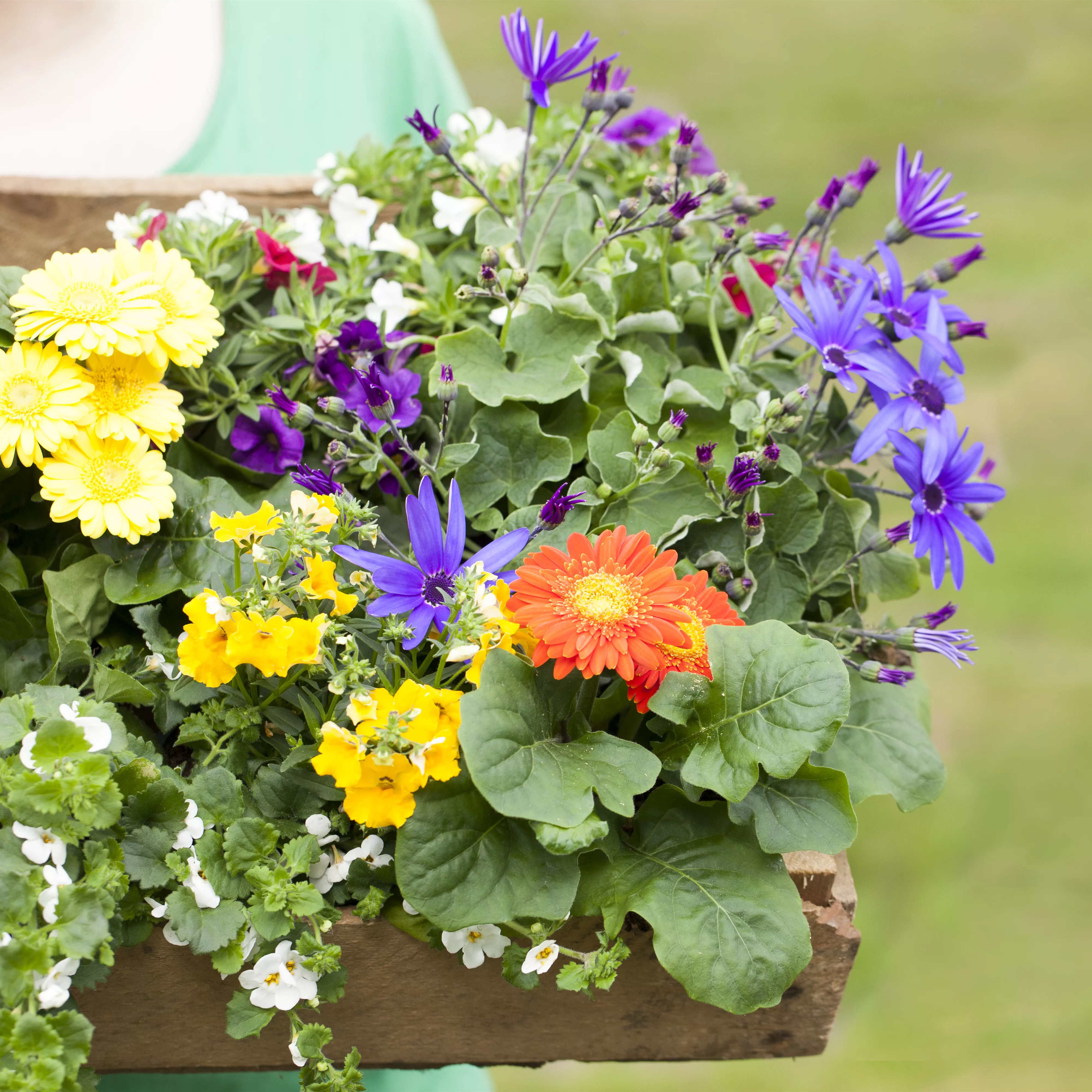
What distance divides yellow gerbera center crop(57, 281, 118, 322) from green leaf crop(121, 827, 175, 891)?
1.03ft

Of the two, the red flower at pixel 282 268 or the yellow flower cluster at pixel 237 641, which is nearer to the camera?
the yellow flower cluster at pixel 237 641

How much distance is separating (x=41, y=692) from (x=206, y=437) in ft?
0.91

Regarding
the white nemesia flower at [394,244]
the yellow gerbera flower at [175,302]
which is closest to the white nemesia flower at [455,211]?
the white nemesia flower at [394,244]

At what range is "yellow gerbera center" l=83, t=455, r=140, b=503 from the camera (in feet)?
2.11

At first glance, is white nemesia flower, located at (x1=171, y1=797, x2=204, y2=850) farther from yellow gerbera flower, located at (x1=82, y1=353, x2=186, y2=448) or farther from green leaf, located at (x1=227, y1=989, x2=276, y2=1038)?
yellow gerbera flower, located at (x1=82, y1=353, x2=186, y2=448)

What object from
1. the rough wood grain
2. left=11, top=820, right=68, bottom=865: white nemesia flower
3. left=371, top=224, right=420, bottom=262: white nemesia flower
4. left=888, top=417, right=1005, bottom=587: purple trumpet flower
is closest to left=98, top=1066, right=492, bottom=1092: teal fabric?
the rough wood grain

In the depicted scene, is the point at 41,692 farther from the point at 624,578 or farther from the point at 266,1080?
the point at 266,1080

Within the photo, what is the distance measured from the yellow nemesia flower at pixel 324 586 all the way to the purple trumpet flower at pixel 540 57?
38 centimetres

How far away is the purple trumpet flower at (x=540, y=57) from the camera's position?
73cm

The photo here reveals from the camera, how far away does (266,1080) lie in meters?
0.88

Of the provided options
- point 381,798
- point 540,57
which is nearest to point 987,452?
point 540,57

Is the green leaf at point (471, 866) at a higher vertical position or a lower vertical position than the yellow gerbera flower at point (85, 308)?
lower

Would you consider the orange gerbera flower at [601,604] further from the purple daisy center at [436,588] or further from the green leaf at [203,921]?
the green leaf at [203,921]

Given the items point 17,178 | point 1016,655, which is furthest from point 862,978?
point 17,178
